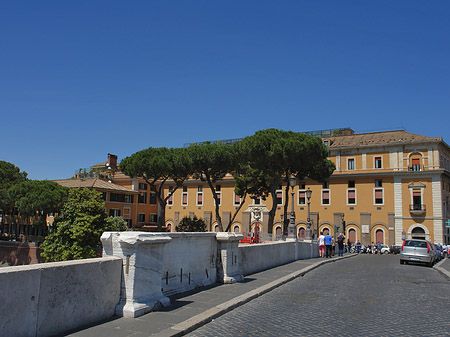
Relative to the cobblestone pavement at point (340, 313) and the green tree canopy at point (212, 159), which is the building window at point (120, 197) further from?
the cobblestone pavement at point (340, 313)

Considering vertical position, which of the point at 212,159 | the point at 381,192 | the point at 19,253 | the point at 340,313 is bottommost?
the point at 19,253

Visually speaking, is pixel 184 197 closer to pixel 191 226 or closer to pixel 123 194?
pixel 123 194

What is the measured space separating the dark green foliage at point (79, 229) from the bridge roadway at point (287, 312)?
17.5 metres

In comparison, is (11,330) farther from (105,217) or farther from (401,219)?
(401,219)

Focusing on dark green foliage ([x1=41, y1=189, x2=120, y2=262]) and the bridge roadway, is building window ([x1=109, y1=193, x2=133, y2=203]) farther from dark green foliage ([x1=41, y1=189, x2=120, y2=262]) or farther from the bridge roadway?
the bridge roadway

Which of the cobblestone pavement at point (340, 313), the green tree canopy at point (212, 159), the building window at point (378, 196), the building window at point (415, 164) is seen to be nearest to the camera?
the cobblestone pavement at point (340, 313)

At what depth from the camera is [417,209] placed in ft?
156

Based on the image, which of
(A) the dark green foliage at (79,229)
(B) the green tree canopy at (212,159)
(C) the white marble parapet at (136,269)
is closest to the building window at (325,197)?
(B) the green tree canopy at (212,159)

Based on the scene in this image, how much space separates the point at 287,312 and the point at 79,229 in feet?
69.9

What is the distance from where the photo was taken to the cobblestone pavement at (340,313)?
626 centimetres

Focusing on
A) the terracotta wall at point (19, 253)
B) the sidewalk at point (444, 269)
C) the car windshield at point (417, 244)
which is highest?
the car windshield at point (417, 244)

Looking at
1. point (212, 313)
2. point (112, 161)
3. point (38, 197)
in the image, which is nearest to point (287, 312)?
point (212, 313)

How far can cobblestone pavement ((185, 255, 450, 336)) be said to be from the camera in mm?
6258

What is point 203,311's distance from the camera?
22.8ft
